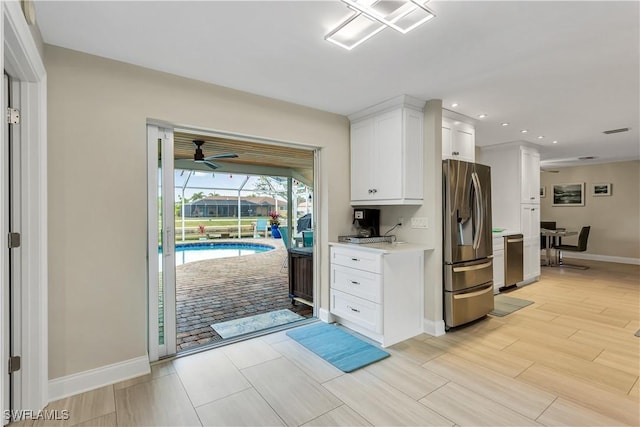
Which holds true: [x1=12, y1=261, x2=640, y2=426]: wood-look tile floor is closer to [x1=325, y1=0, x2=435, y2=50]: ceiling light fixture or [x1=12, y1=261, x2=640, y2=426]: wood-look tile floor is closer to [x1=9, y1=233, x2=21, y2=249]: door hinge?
[x1=9, y1=233, x2=21, y2=249]: door hinge

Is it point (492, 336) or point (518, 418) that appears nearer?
point (518, 418)

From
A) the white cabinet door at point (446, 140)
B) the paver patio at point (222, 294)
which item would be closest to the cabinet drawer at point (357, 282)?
the paver patio at point (222, 294)

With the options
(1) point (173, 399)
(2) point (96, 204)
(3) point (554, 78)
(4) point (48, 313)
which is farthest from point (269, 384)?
(3) point (554, 78)

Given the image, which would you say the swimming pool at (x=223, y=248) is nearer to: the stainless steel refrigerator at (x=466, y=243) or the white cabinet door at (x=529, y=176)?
the white cabinet door at (x=529, y=176)

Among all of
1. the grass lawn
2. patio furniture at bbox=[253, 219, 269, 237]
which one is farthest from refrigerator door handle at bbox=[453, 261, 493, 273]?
patio furniture at bbox=[253, 219, 269, 237]

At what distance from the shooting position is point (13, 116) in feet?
6.21

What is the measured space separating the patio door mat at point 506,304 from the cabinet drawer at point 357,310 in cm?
177

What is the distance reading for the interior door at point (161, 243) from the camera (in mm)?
2604

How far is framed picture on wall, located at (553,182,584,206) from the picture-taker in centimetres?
785

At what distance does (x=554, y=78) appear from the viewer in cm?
275

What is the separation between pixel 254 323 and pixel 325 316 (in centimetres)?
81

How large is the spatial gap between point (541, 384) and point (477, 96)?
2544 millimetres

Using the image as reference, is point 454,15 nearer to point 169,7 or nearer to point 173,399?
point 169,7

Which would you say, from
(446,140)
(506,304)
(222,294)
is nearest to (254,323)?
(222,294)
